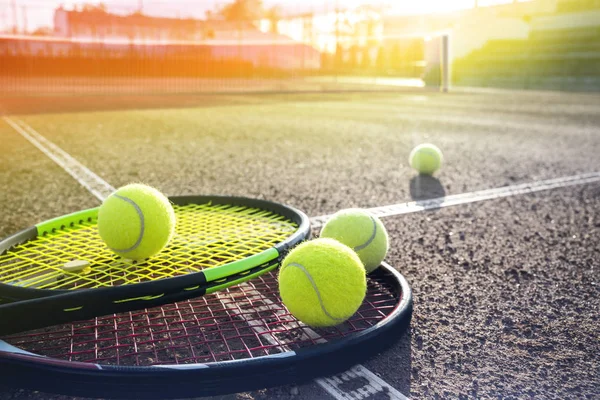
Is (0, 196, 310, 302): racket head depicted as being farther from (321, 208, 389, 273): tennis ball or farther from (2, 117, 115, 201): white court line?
(2, 117, 115, 201): white court line

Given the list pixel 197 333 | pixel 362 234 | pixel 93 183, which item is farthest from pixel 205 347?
pixel 93 183

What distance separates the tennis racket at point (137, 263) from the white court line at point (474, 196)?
0.73 meters

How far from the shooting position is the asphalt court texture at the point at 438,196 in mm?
1883

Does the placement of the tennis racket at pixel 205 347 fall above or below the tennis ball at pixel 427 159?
below

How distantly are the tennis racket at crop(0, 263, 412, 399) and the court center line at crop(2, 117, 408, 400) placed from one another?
0.15 ft

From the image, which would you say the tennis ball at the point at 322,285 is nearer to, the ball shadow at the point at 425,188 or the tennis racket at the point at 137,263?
the tennis racket at the point at 137,263

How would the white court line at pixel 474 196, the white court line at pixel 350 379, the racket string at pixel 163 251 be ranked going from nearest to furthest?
the white court line at pixel 350 379 → the racket string at pixel 163 251 → the white court line at pixel 474 196

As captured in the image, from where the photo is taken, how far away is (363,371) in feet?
5.96

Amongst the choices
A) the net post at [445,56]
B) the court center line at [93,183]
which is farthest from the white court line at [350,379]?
the net post at [445,56]

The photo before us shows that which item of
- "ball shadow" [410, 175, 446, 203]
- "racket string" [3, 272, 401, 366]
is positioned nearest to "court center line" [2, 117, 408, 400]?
"racket string" [3, 272, 401, 366]

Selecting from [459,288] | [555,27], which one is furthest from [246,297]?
[555,27]

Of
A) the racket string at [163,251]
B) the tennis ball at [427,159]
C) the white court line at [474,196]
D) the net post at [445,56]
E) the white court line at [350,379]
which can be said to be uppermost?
the net post at [445,56]

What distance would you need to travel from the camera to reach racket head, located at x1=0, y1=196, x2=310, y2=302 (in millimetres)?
1961

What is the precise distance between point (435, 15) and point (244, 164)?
36.1 m
